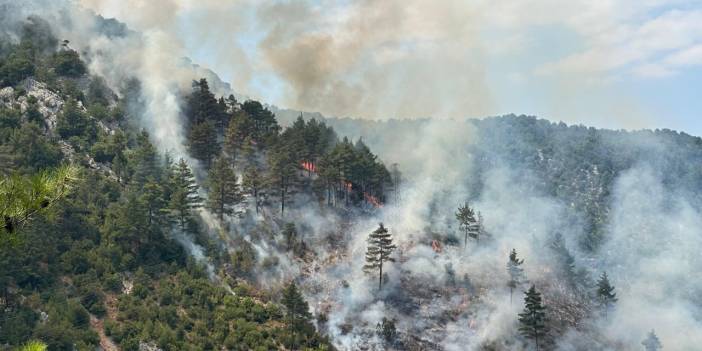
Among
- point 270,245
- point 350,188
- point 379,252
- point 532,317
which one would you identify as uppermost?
point 350,188

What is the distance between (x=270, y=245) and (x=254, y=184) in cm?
999

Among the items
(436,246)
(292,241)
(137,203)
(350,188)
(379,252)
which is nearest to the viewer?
(137,203)

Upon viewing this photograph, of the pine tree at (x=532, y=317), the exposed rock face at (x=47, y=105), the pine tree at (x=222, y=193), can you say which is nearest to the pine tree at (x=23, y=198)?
the pine tree at (x=532, y=317)

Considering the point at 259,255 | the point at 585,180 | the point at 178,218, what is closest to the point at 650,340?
the point at 259,255

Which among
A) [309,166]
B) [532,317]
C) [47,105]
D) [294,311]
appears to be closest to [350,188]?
[309,166]

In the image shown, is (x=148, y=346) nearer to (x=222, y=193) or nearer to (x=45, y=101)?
(x=222, y=193)

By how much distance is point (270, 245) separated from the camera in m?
93.1

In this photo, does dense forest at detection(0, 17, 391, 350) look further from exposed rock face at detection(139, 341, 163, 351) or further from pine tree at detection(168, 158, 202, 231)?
exposed rock face at detection(139, 341, 163, 351)

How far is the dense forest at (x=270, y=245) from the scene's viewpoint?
233 feet

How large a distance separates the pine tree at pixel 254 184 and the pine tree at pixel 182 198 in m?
8.27

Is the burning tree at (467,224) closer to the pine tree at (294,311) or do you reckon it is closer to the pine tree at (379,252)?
the pine tree at (379,252)

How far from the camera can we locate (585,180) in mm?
161625

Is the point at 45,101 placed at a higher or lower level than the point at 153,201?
higher

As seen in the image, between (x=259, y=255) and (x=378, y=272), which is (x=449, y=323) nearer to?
(x=378, y=272)
